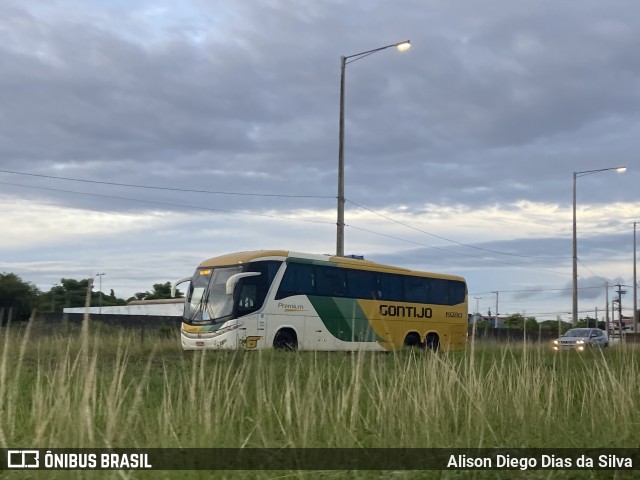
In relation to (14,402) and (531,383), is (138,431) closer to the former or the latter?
(14,402)

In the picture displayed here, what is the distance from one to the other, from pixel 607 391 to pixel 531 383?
0.89 metres

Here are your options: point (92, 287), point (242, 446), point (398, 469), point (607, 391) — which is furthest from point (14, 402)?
point (607, 391)

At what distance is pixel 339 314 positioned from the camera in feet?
79.9

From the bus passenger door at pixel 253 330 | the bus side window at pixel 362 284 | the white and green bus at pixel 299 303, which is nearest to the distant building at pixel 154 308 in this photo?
the white and green bus at pixel 299 303

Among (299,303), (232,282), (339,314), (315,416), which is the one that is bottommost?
(315,416)

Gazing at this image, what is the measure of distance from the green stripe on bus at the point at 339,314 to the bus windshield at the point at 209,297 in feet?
9.30

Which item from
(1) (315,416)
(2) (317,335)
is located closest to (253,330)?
(2) (317,335)

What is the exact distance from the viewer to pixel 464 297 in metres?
30.5

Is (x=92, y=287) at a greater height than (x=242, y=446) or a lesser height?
greater

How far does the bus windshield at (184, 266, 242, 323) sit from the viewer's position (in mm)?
21656

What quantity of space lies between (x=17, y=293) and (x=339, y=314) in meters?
29.4

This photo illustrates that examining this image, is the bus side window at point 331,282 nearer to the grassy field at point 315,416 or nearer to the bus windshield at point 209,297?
the bus windshield at point 209,297

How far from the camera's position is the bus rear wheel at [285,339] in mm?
22188

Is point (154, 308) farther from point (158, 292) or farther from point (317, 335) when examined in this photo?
point (317, 335)
